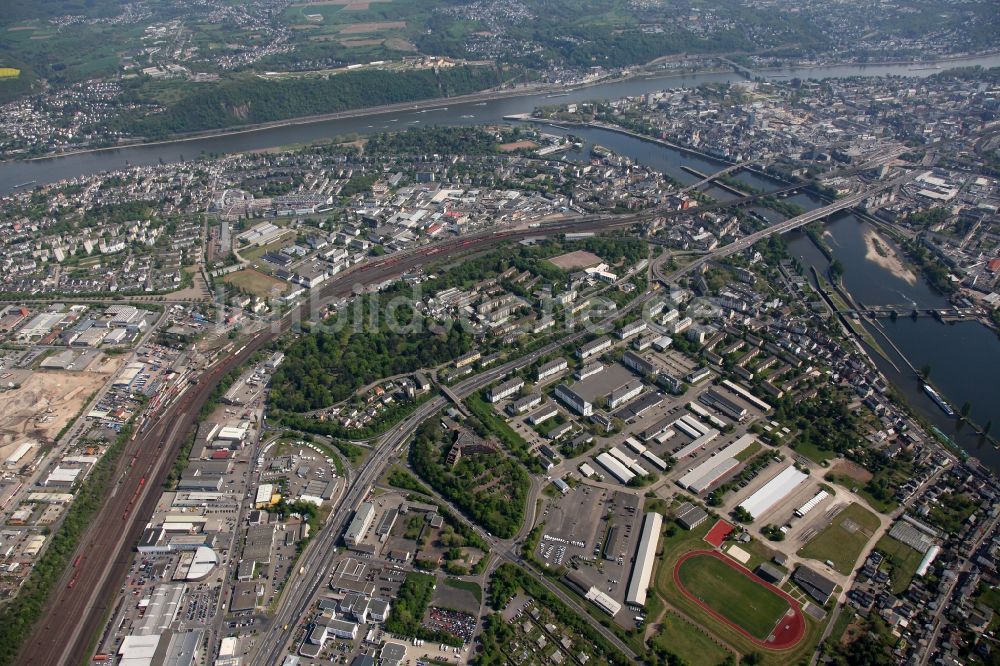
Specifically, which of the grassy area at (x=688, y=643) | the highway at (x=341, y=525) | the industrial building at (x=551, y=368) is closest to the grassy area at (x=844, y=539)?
the grassy area at (x=688, y=643)

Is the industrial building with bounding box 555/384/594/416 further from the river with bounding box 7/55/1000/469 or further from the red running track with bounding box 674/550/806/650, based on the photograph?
the river with bounding box 7/55/1000/469

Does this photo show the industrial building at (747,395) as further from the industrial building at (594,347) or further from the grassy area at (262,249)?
the grassy area at (262,249)

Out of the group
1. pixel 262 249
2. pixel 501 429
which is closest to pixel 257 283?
pixel 262 249

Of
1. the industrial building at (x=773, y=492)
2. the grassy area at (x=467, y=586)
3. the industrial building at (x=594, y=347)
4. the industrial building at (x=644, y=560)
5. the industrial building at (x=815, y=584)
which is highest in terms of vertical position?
the industrial building at (x=815, y=584)

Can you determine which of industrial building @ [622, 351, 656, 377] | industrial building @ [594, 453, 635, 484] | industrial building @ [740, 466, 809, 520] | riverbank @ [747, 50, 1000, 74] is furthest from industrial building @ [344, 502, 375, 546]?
riverbank @ [747, 50, 1000, 74]

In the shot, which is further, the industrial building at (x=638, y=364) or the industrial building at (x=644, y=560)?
the industrial building at (x=638, y=364)

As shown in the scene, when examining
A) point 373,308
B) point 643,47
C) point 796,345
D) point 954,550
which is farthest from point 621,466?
point 643,47

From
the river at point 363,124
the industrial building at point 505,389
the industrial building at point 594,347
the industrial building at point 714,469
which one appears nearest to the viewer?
the industrial building at point 714,469
